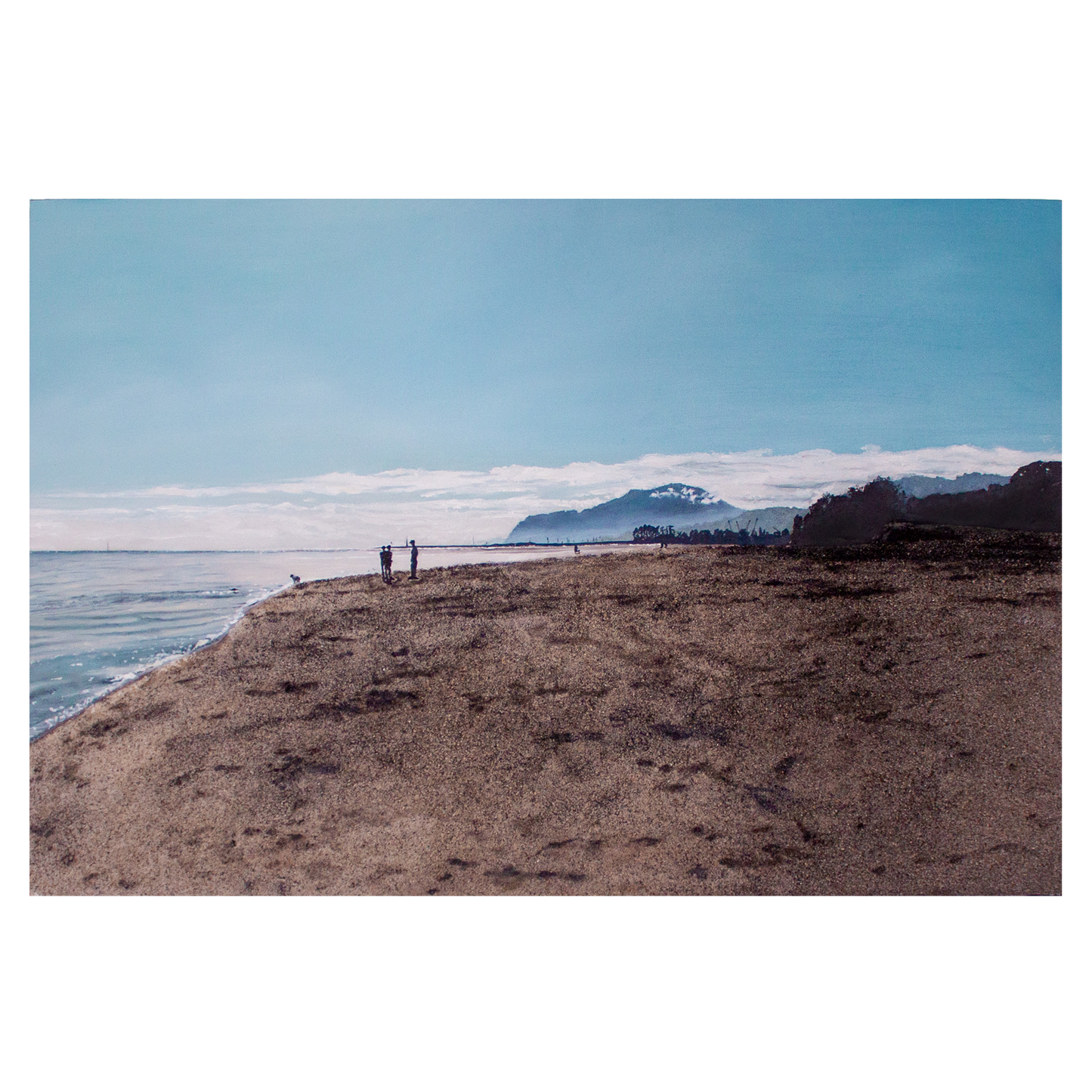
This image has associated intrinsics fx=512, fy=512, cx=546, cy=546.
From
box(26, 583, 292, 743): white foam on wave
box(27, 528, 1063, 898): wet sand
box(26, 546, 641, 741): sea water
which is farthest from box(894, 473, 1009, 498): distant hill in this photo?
box(26, 583, 292, 743): white foam on wave

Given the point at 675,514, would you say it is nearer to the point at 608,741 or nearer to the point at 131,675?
the point at 608,741

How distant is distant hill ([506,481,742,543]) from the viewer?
1923 mm

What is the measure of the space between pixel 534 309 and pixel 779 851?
6.76 feet

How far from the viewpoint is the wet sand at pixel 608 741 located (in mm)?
1612

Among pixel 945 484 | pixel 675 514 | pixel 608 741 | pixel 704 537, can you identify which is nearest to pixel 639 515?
pixel 675 514

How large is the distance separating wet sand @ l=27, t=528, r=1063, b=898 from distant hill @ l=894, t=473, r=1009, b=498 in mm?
164

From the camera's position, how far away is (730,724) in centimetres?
176

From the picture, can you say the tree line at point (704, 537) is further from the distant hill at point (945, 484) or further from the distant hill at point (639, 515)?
the distant hill at point (945, 484)

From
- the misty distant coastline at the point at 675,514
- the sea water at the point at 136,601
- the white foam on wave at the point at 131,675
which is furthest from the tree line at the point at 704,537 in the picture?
the white foam on wave at the point at 131,675

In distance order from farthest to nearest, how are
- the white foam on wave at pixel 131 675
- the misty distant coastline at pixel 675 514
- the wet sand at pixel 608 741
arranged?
the misty distant coastline at pixel 675 514 < the white foam on wave at pixel 131 675 < the wet sand at pixel 608 741

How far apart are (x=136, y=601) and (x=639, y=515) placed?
75.0 inches

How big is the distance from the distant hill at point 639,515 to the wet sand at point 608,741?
119 mm

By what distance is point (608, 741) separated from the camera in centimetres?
176
